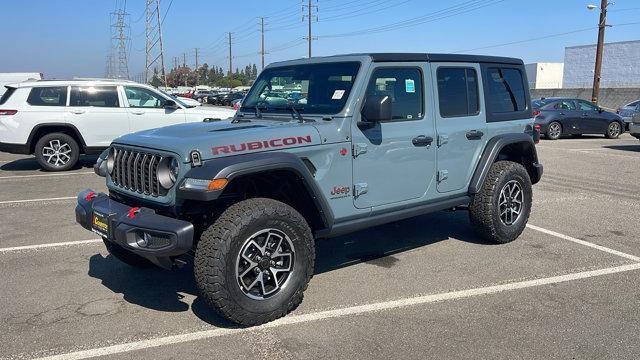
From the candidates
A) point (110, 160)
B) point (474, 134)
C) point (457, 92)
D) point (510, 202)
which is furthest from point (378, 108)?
point (510, 202)

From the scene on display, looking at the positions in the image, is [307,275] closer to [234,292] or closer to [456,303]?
[234,292]

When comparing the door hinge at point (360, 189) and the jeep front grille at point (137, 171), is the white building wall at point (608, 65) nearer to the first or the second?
the door hinge at point (360, 189)

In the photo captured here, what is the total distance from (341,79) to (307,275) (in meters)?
1.71

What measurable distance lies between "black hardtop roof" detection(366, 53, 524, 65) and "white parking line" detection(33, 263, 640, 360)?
6.69 ft

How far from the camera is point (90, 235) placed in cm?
618

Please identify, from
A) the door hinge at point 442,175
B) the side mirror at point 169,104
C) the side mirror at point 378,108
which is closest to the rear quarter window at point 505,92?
the door hinge at point 442,175

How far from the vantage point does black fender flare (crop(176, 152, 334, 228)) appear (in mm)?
3494

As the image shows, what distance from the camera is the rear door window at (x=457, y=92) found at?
5.12 metres

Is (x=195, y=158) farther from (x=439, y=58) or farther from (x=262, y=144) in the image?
(x=439, y=58)

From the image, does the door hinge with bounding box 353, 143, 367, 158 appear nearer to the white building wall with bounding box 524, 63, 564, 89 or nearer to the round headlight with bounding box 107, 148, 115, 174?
the round headlight with bounding box 107, 148, 115, 174

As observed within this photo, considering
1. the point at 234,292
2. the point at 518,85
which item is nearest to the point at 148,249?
the point at 234,292

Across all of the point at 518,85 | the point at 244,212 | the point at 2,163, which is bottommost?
the point at 2,163

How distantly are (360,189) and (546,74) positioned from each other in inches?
2909

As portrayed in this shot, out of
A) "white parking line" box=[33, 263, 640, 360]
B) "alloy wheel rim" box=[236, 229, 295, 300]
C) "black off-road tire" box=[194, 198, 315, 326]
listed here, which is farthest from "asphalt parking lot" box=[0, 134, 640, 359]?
"alloy wheel rim" box=[236, 229, 295, 300]
